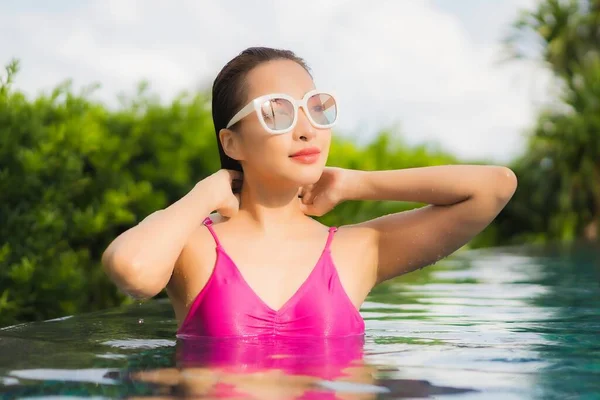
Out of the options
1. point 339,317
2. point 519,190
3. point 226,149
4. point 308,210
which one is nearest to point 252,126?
point 226,149

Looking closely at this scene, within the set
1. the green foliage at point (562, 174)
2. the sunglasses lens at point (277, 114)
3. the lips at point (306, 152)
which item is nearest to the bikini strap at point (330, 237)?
the lips at point (306, 152)

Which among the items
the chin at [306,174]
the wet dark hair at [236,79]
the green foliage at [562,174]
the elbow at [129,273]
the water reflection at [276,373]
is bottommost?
the water reflection at [276,373]

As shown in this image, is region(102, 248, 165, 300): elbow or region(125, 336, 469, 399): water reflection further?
region(102, 248, 165, 300): elbow

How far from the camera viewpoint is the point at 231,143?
3949 mm

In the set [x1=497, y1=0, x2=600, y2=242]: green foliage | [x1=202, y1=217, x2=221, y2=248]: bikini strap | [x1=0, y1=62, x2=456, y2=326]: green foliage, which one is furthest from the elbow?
[x1=497, y1=0, x2=600, y2=242]: green foliage

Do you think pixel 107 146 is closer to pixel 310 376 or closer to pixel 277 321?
pixel 277 321

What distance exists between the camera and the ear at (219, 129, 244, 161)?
12.8 feet

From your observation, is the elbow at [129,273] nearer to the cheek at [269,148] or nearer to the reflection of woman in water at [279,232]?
the reflection of woman in water at [279,232]

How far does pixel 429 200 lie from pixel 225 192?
0.86m

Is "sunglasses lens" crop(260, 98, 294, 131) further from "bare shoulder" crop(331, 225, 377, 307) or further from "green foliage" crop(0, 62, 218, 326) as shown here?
"green foliage" crop(0, 62, 218, 326)

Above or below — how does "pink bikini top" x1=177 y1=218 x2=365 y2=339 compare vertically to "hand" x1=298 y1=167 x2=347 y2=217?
below

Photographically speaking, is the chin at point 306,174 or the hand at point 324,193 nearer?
the chin at point 306,174

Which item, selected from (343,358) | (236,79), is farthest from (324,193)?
(343,358)

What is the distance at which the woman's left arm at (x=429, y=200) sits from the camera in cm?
404
